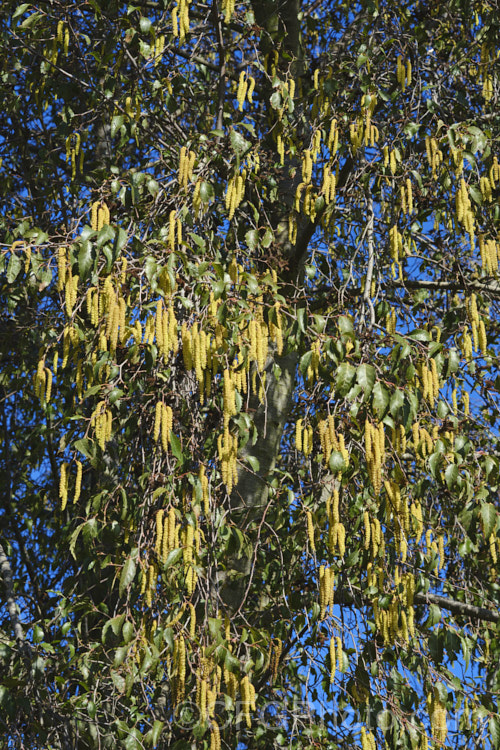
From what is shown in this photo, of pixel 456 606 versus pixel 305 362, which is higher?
pixel 305 362

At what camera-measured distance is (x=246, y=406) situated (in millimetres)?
2715

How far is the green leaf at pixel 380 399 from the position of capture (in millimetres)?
2381

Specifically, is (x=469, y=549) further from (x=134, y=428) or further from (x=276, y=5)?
(x=276, y=5)

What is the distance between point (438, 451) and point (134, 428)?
102cm

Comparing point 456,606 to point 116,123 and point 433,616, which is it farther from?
point 116,123

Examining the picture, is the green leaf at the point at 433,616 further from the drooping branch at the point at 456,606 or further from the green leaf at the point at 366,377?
the green leaf at the point at 366,377

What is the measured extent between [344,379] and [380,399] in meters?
0.13

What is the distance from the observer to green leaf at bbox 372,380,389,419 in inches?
93.7

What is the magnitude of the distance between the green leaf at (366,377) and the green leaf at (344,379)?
0.02 meters

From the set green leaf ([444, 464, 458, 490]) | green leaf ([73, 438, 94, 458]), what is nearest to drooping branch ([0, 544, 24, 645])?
green leaf ([73, 438, 94, 458])

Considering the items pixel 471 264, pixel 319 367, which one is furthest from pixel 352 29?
pixel 319 367

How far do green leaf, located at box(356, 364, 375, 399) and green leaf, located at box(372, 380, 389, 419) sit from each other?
41 millimetres

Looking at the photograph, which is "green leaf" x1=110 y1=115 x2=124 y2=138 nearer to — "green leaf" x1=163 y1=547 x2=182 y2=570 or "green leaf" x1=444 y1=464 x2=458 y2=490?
"green leaf" x1=163 y1=547 x2=182 y2=570

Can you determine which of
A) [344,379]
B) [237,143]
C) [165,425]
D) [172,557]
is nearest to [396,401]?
[344,379]
